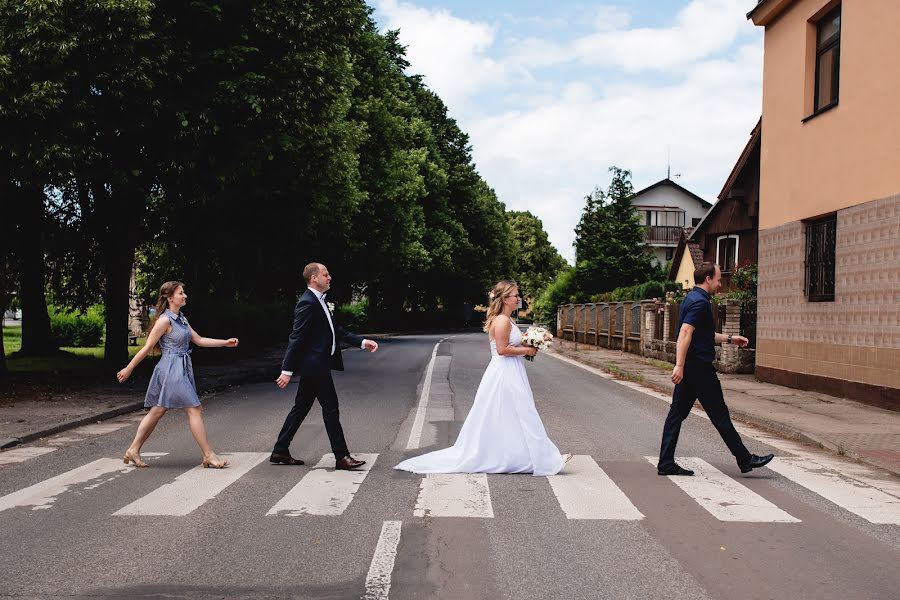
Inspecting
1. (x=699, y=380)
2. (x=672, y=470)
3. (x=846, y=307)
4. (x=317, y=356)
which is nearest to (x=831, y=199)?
(x=846, y=307)

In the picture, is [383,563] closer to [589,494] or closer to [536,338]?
[589,494]

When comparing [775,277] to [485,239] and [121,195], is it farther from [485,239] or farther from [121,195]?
[485,239]

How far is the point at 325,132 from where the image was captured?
1738cm

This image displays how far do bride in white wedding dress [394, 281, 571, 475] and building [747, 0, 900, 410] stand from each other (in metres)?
7.81

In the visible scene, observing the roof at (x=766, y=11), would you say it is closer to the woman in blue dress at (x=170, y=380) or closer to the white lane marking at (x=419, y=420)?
the white lane marking at (x=419, y=420)

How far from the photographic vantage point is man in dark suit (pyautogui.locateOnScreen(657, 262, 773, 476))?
7.54m

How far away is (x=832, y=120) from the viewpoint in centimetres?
1517

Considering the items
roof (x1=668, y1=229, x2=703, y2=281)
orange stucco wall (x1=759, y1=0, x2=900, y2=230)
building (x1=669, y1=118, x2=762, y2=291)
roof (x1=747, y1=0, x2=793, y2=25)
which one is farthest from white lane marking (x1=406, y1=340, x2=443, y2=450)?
roof (x1=668, y1=229, x2=703, y2=281)

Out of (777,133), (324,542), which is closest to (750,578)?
(324,542)

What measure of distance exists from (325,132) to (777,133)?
31.4 ft

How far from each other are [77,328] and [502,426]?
99.9 ft

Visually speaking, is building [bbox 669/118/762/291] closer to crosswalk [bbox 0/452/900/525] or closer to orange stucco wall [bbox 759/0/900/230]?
orange stucco wall [bbox 759/0/900/230]

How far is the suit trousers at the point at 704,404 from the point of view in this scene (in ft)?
24.8

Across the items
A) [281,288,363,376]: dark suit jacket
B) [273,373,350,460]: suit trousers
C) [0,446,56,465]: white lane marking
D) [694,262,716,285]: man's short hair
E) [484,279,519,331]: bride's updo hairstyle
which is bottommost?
[0,446,56,465]: white lane marking
